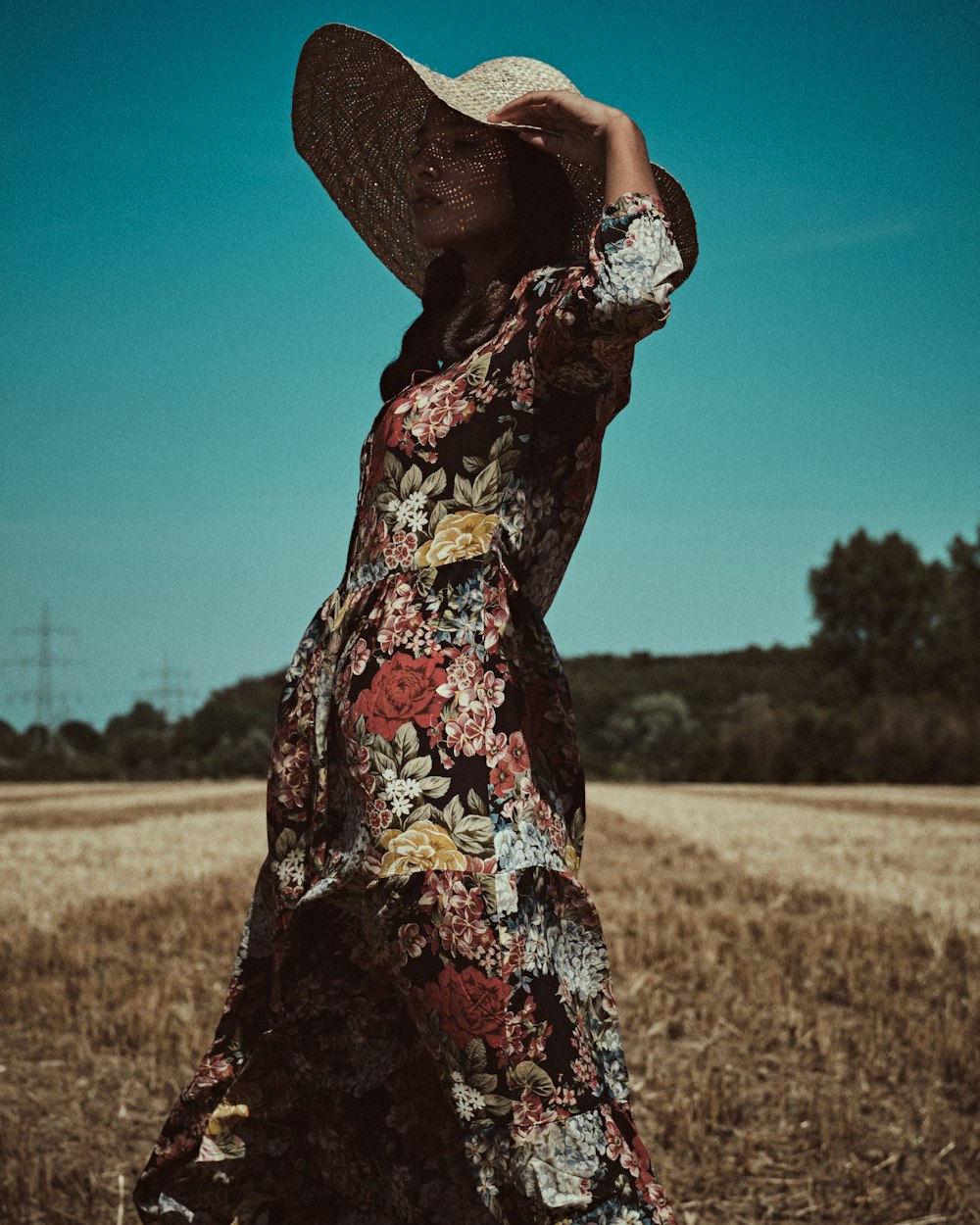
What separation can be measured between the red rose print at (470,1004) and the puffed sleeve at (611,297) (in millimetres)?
1046

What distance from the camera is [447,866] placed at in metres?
1.94

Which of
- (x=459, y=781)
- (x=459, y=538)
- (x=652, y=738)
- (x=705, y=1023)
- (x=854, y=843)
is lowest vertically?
(x=854, y=843)

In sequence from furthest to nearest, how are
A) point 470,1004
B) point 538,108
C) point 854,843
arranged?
point 854,843 < point 538,108 < point 470,1004

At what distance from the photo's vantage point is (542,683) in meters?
2.24

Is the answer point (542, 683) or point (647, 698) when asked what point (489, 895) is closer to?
point (542, 683)

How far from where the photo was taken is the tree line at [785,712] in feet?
142

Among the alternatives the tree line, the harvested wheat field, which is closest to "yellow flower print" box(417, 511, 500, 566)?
the harvested wheat field

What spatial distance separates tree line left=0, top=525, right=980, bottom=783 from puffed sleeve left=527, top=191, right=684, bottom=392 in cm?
3402

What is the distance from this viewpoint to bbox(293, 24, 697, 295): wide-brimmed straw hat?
8.12 ft

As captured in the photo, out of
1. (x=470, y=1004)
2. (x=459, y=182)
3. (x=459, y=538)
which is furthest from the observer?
(x=459, y=182)

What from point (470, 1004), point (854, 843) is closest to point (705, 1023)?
point (470, 1004)

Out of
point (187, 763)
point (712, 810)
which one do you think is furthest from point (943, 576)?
point (712, 810)

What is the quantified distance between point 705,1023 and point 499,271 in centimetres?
374

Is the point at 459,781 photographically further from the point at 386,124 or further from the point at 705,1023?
the point at 705,1023
